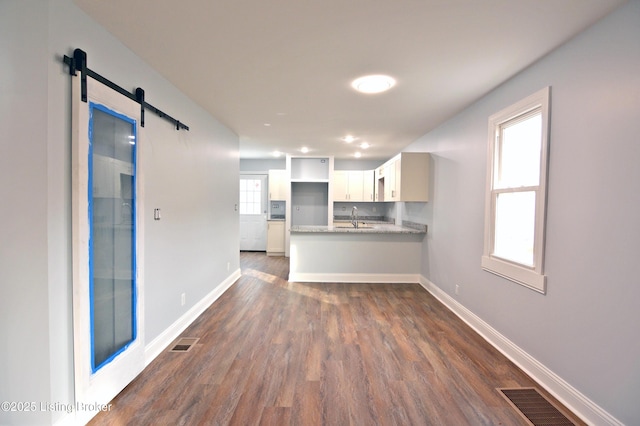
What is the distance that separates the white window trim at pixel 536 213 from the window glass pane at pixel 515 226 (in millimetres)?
56

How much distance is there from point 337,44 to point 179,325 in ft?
10.0

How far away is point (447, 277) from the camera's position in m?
3.85


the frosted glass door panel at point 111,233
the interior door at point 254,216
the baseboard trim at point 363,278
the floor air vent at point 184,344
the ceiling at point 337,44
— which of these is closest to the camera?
the ceiling at point 337,44

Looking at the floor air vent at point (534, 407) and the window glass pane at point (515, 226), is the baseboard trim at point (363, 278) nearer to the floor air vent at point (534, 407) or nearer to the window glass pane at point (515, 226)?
the window glass pane at point (515, 226)

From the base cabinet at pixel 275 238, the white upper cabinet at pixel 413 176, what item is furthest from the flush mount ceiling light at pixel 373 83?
the base cabinet at pixel 275 238

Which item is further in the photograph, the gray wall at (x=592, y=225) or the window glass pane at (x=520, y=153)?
the window glass pane at (x=520, y=153)

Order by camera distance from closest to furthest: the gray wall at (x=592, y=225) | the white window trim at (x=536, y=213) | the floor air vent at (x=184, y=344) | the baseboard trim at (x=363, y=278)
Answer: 1. the gray wall at (x=592, y=225)
2. the white window trim at (x=536, y=213)
3. the floor air vent at (x=184, y=344)
4. the baseboard trim at (x=363, y=278)

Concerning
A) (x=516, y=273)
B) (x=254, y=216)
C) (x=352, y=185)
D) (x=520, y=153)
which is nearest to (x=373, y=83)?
(x=520, y=153)

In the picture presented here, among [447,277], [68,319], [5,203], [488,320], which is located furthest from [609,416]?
[5,203]

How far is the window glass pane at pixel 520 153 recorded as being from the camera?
7.79 ft

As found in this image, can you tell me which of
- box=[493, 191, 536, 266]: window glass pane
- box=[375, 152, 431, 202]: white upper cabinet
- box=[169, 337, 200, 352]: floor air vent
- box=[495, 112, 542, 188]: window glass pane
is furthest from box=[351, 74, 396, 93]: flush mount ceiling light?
box=[169, 337, 200, 352]: floor air vent

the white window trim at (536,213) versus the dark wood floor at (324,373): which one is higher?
the white window trim at (536,213)

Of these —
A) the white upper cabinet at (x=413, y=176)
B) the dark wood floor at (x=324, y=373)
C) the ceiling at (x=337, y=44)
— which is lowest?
the dark wood floor at (x=324, y=373)

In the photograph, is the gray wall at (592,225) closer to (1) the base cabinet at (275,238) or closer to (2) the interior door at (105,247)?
(2) the interior door at (105,247)
